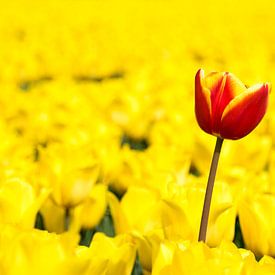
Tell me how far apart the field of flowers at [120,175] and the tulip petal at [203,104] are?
0.79 feet

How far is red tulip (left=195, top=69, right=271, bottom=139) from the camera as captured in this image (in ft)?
4.94

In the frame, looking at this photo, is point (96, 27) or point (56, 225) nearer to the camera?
point (56, 225)

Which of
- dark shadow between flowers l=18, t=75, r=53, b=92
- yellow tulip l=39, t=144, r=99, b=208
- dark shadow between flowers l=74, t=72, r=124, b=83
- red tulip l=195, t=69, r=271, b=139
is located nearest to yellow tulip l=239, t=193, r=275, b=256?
red tulip l=195, t=69, r=271, b=139

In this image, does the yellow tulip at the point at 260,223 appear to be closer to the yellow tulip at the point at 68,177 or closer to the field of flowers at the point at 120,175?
the field of flowers at the point at 120,175

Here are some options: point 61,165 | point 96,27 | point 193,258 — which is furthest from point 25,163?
point 96,27

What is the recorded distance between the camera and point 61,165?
2.20 metres

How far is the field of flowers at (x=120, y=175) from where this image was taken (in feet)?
4.64

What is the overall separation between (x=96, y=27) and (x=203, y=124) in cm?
874

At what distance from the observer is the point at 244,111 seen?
4.93 ft

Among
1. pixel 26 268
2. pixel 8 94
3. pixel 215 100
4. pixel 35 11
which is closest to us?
pixel 26 268

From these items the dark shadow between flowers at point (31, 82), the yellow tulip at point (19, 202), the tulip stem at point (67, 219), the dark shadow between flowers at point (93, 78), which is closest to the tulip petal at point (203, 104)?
the yellow tulip at point (19, 202)

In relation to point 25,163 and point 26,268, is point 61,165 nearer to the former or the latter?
point 25,163

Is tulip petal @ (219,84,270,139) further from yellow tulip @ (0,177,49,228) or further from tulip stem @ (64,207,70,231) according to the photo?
tulip stem @ (64,207,70,231)

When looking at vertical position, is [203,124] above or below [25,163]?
above
